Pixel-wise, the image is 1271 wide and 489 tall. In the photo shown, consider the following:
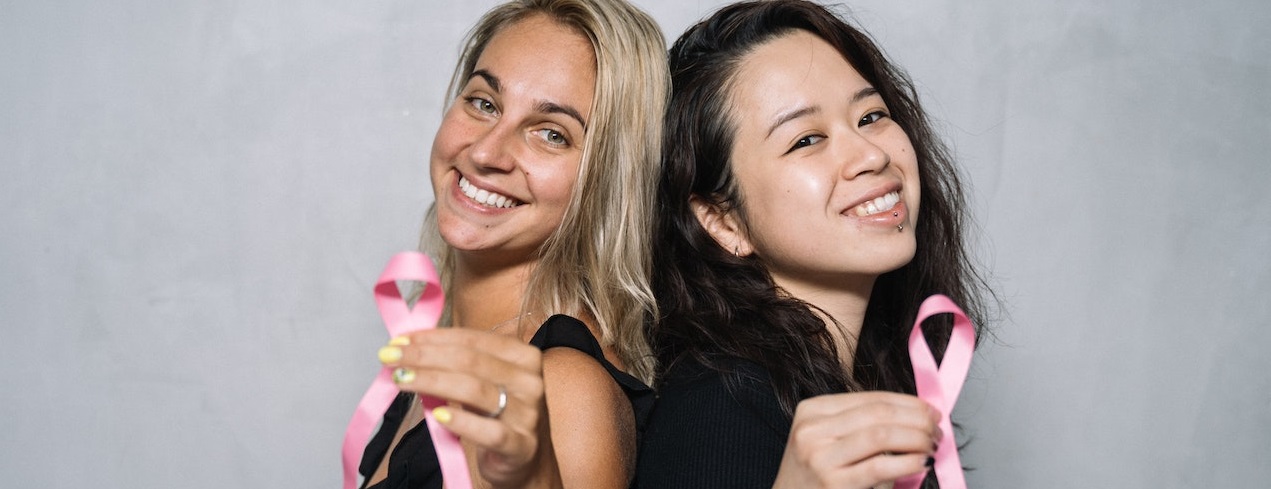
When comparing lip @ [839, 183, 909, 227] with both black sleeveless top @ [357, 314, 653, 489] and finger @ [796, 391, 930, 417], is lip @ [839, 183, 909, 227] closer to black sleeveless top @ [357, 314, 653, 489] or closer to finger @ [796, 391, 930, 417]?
black sleeveless top @ [357, 314, 653, 489]

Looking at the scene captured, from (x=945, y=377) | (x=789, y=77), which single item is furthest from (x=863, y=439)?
(x=789, y=77)

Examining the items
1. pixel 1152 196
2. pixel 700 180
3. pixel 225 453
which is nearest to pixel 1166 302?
pixel 1152 196

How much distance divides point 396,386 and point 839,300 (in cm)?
111

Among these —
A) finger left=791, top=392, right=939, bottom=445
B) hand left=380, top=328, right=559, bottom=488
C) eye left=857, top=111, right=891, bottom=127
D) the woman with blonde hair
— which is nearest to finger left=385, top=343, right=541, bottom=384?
hand left=380, top=328, right=559, bottom=488

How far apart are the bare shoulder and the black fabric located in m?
0.06

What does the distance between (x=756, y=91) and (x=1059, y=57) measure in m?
1.51

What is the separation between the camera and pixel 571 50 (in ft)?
7.27

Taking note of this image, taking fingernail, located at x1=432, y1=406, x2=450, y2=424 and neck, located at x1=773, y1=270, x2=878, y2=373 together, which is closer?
fingernail, located at x1=432, y1=406, x2=450, y2=424

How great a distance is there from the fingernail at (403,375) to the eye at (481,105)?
1073 mm

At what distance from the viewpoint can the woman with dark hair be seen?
1879 millimetres

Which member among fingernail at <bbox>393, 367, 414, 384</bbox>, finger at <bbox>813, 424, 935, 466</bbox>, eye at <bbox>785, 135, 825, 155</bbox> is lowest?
finger at <bbox>813, 424, 935, 466</bbox>

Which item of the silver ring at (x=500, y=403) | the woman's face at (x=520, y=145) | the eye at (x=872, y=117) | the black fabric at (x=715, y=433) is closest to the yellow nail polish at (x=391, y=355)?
the silver ring at (x=500, y=403)

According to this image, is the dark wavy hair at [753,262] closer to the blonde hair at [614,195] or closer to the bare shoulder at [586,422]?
the blonde hair at [614,195]

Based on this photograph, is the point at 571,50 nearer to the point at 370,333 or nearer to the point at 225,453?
the point at 370,333
